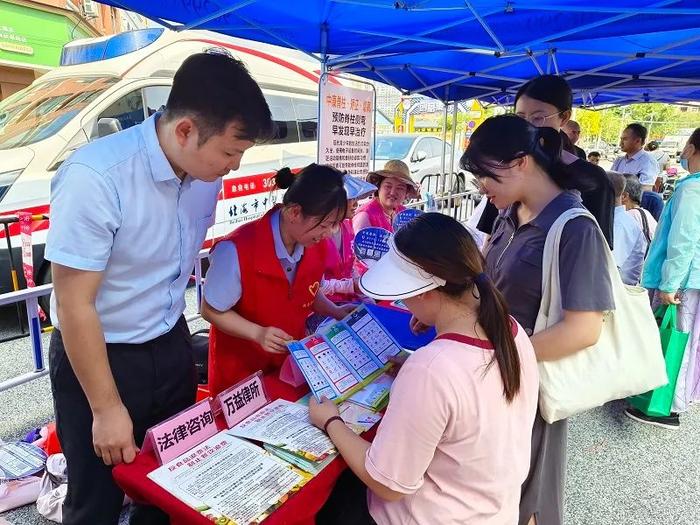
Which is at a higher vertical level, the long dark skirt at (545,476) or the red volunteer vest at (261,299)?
the red volunteer vest at (261,299)

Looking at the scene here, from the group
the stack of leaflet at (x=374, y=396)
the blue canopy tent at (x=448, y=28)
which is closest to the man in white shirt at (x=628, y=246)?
the blue canopy tent at (x=448, y=28)

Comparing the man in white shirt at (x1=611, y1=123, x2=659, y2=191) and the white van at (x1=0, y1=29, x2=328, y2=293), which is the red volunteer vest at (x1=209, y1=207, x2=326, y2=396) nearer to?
the white van at (x1=0, y1=29, x2=328, y2=293)

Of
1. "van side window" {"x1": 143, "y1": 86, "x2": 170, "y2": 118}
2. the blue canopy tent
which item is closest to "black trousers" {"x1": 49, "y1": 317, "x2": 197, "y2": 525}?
the blue canopy tent

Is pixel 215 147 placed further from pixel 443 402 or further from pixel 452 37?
pixel 452 37

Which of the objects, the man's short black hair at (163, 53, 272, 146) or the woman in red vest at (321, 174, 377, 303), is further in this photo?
the woman in red vest at (321, 174, 377, 303)

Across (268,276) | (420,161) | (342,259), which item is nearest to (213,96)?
(268,276)

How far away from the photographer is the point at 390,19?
2.62 meters

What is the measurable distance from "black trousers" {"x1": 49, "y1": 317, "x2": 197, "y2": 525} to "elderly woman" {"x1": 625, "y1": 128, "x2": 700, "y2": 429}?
8.66 feet

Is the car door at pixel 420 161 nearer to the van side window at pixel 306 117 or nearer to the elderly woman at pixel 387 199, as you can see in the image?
the van side window at pixel 306 117

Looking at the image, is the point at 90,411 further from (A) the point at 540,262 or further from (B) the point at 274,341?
(A) the point at 540,262

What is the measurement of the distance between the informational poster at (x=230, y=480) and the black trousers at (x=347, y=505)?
13.8 inches

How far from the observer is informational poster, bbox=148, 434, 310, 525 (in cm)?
90

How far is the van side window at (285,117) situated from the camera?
5.89 metres

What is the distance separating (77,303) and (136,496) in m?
0.43
